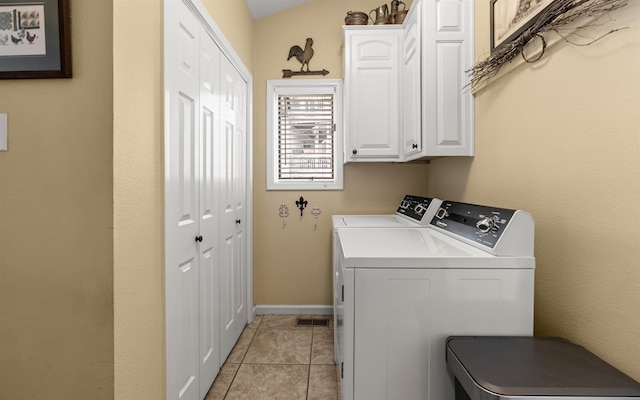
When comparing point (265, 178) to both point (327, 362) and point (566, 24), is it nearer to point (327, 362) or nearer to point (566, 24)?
point (327, 362)

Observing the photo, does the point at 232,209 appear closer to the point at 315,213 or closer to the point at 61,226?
the point at 315,213

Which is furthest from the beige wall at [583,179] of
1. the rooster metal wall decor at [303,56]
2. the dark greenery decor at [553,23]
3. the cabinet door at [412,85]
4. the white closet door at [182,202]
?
the rooster metal wall decor at [303,56]

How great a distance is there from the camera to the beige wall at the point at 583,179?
0.94 metres

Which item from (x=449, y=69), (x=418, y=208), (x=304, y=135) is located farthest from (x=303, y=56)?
(x=418, y=208)

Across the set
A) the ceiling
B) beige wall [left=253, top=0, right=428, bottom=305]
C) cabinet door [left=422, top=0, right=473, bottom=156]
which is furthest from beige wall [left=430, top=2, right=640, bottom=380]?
the ceiling

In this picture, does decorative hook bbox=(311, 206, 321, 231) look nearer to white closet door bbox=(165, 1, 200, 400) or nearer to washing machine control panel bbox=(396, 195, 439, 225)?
washing machine control panel bbox=(396, 195, 439, 225)

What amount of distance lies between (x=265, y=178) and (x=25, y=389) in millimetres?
2134

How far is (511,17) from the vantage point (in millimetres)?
1449

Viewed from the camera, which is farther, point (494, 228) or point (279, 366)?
point (279, 366)

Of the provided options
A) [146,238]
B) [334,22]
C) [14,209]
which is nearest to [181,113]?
[146,238]

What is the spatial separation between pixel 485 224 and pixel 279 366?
1.63 m

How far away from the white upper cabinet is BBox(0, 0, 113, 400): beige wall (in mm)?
1650

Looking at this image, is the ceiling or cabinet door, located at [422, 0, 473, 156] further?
the ceiling

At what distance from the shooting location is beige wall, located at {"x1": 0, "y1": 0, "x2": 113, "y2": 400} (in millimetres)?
1060
